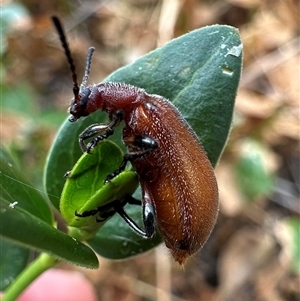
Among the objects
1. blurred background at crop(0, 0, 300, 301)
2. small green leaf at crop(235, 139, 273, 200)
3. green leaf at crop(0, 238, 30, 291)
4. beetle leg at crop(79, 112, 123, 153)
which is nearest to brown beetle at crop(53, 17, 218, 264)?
beetle leg at crop(79, 112, 123, 153)

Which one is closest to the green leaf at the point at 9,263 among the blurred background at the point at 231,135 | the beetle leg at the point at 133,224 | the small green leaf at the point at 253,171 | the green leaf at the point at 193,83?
the green leaf at the point at 193,83

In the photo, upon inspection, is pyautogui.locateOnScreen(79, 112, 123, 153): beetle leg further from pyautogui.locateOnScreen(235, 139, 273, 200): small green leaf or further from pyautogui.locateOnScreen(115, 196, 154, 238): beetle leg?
pyautogui.locateOnScreen(235, 139, 273, 200): small green leaf

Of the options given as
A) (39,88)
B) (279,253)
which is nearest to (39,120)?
(39,88)

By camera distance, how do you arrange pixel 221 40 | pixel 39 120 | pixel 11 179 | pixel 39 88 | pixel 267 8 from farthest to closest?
pixel 267 8 → pixel 39 88 → pixel 39 120 → pixel 221 40 → pixel 11 179

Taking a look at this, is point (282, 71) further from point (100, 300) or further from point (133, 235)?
point (133, 235)

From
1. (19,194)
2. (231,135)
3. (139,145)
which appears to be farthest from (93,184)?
(231,135)

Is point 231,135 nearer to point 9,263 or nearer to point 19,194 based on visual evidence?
point 9,263

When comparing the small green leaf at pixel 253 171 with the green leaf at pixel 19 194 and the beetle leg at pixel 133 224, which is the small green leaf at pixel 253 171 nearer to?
the beetle leg at pixel 133 224
